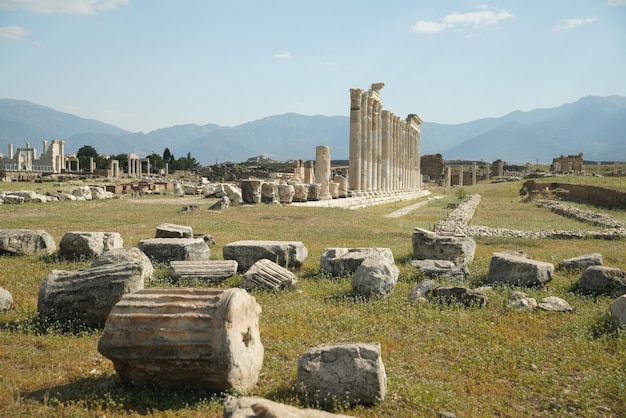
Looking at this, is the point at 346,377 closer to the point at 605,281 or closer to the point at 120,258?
the point at 120,258

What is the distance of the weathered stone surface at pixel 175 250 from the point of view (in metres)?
10.4

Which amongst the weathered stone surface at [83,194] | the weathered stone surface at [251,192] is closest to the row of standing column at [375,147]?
the weathered stone surface at [251,192]

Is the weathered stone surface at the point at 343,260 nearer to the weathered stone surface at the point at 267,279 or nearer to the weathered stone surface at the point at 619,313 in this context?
the weathered stone surface at the point at 267,279

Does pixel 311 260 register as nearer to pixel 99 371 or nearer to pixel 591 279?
pixel 591 279

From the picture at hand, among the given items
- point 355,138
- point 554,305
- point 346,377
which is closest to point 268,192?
point 355,138

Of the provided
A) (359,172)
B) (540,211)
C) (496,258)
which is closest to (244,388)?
(496,258)

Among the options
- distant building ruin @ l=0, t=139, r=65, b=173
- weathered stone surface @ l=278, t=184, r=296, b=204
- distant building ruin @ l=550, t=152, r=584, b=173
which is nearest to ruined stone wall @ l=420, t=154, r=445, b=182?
distant building ruin @ l=550, t=152, r=584, b=173

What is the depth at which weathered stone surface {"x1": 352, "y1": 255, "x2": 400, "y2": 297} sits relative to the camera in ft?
26.8

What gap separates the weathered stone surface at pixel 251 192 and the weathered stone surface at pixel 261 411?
21.0 metres

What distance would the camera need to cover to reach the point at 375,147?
4028 centimetres

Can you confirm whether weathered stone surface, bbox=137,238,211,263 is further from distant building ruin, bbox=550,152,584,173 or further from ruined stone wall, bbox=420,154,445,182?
ruined stone wall, bbox=420,154,445,182

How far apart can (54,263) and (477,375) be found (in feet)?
27.5

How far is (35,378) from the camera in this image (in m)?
5.16

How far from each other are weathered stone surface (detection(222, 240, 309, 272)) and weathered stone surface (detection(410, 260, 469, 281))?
2.39 meters
